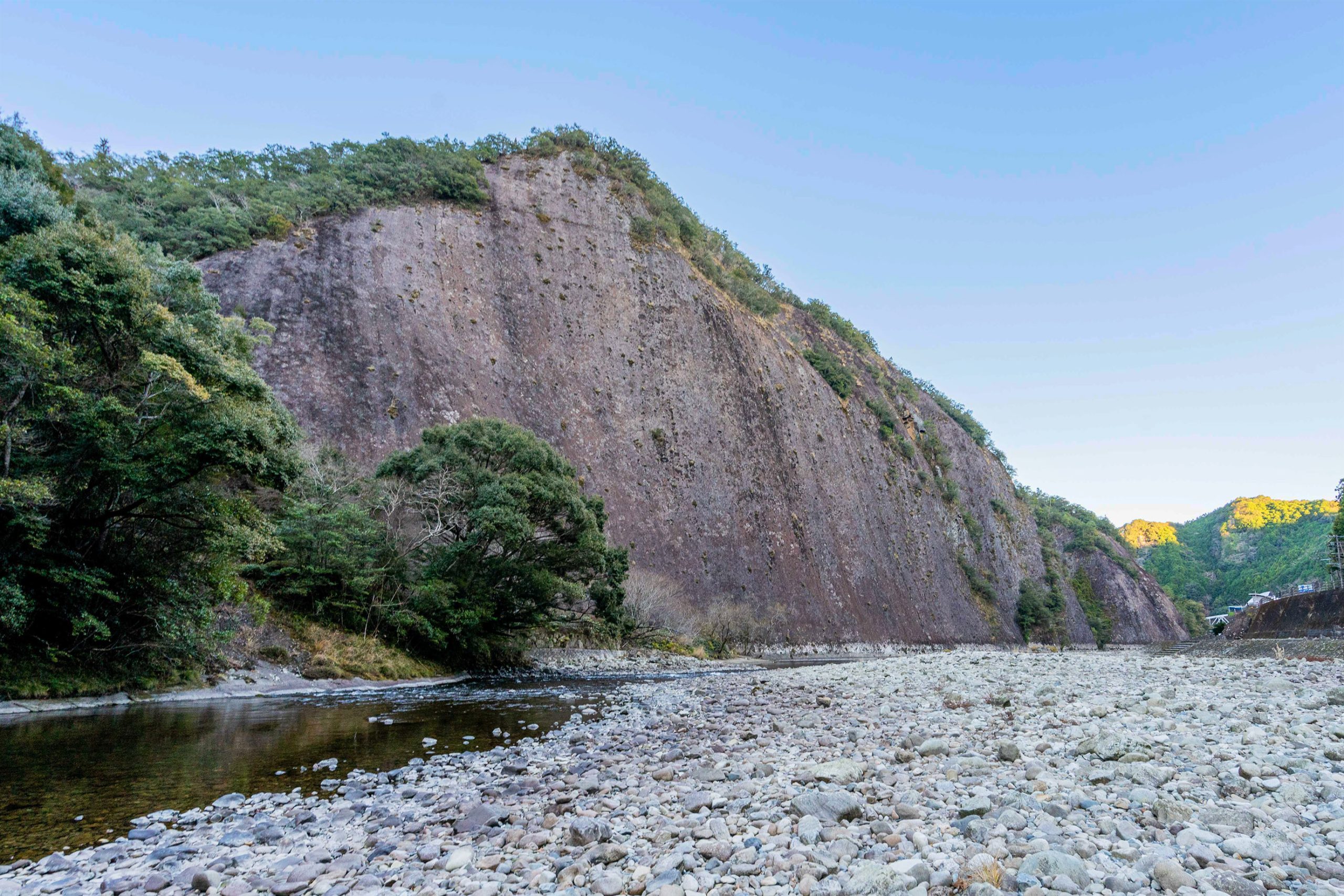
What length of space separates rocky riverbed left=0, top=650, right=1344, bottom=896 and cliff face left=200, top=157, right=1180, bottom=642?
2826 cm

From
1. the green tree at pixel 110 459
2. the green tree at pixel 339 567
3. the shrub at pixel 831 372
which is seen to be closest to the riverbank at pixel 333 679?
the green tree at pixel 110 459

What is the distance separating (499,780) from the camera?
23.6 feet

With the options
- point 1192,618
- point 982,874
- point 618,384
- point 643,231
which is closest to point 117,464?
point 982,874

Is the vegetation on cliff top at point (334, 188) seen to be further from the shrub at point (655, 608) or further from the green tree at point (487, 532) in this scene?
the shrub at point (655, 608)

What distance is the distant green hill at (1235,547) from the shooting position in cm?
10281

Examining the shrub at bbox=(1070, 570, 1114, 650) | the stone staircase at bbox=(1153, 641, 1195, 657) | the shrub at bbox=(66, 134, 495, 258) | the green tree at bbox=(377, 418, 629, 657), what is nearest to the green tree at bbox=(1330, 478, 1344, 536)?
the stone staircase at bbox=(1153, 641, 1195, 657)

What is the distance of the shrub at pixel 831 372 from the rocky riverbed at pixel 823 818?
55.6m

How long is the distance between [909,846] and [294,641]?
18849 mm

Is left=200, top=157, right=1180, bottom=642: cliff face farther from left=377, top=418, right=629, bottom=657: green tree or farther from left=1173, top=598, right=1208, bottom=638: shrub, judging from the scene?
left=1173, top=598, right=1208, bottom=638: shrub

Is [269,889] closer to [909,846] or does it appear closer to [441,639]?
[909,846]

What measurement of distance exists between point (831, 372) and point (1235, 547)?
108m

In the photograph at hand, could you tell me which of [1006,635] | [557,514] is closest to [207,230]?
[557,514]

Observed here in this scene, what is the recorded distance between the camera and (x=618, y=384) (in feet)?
146

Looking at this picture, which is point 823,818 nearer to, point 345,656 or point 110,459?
point 110,459
